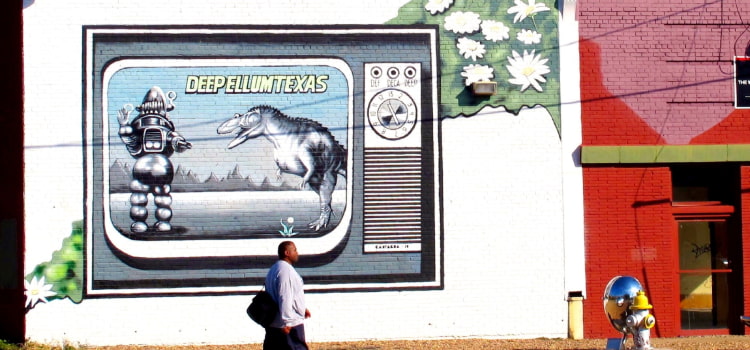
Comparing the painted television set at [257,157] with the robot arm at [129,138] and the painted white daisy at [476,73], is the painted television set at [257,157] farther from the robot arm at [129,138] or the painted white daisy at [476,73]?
the painted white daisy at [476,73]

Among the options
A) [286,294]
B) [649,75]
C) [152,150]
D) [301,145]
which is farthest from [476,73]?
[286,294]

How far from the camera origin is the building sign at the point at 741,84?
461 inches

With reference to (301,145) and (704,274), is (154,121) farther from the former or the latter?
(704,274)

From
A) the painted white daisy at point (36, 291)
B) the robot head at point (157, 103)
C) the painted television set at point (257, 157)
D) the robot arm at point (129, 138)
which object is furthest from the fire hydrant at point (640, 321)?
the painted white daisy at point (36, 291)

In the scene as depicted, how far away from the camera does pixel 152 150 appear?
11.2 meters

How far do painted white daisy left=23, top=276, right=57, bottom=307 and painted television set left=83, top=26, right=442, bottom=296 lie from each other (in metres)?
0.54

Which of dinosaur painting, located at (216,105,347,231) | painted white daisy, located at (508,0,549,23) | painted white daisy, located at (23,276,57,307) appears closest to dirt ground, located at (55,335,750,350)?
painted white daisy, located at (23,276,57,307)

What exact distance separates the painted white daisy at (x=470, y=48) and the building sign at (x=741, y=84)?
344cm

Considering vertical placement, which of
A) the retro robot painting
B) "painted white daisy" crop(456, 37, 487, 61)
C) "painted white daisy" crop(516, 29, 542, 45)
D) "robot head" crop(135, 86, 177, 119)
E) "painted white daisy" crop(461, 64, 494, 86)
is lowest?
the retro robot painting

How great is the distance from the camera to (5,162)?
11.2 metres

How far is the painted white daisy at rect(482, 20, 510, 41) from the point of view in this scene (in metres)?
11.5

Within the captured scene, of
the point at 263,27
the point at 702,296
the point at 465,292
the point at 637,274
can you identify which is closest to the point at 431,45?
the point at 263,27

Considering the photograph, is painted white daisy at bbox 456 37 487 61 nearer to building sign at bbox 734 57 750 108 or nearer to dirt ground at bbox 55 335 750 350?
building sign at bbox 734 57 750 108

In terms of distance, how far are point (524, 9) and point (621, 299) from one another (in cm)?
487
